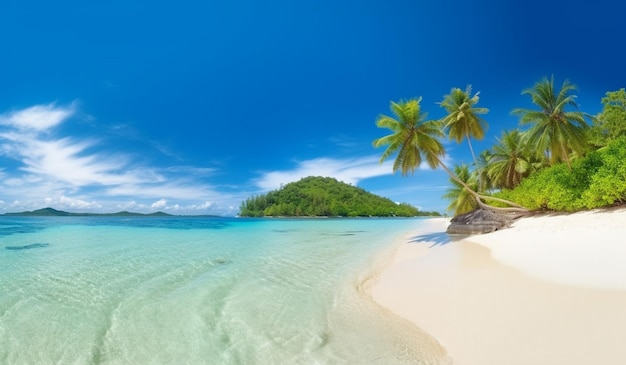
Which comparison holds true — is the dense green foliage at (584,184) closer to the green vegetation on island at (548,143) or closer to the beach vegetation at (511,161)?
the green vegetation on island at (548,143)

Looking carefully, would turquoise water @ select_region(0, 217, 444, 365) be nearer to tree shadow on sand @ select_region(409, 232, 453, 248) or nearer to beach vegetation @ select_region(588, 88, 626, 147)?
tree shadow on sand @ select_region(409, 232, 453, 248)

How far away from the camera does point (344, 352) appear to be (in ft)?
11.9

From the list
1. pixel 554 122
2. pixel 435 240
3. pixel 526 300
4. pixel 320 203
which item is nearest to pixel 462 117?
pixel 554 122

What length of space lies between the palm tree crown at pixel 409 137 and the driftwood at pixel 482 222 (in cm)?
397

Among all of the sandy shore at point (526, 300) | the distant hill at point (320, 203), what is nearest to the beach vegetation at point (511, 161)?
the sandy shore at point (526, 300)

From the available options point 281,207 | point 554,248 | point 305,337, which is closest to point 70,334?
point 305,337

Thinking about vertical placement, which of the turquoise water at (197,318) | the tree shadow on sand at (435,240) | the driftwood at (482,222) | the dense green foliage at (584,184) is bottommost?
the turquoise water at (197,318)

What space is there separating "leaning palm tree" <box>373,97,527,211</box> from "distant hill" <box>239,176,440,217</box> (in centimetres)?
9335

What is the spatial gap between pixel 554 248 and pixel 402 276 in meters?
4.44

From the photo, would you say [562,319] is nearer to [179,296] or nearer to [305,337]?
[305,337]

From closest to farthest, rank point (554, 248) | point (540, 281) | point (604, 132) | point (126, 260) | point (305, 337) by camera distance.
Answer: point (305, 337) < point (540, 281) < point (554, 248) < point (126, 260) < point (604, 132)

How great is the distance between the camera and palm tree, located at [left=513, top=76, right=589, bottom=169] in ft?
59.2

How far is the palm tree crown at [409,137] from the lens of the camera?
18.5 metres

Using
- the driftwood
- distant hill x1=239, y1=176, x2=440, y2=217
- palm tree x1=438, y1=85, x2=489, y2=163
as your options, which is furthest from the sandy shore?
distant hill x1=239, y1=176, x2=440, y2=217
